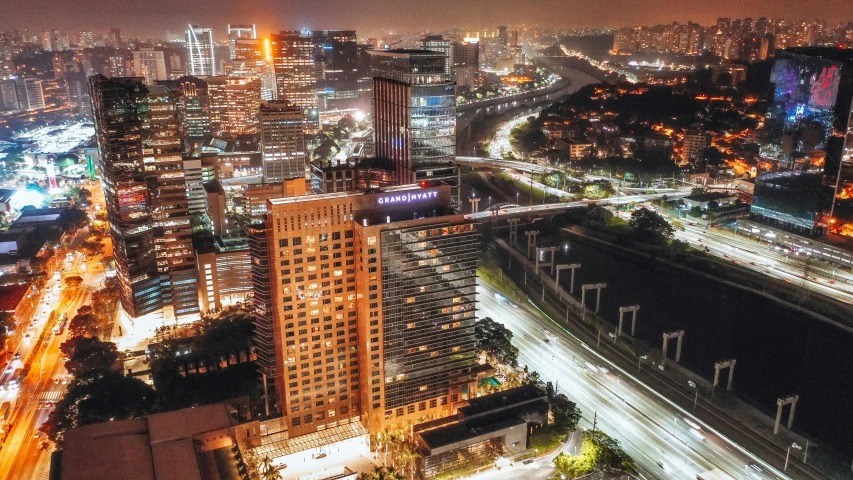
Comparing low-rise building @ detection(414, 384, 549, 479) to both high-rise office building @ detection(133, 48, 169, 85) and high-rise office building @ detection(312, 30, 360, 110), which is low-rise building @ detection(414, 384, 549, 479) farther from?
high-rise office building @ detection(133, 48, 169, 85)

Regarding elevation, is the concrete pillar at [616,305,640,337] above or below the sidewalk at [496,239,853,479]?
above

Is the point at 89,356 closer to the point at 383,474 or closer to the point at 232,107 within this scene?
the point at 383,474

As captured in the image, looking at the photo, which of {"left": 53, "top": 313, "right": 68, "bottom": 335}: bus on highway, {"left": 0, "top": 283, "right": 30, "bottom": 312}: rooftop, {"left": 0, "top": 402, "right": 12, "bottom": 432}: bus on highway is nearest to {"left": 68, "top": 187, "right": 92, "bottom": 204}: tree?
{"left": 0, "top": 283, "right": 30, "bottom": 312}: rooftop

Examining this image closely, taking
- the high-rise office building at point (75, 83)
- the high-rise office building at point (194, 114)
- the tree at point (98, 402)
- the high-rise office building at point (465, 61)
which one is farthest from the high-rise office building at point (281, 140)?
the high-rise office building at point (75, 83)

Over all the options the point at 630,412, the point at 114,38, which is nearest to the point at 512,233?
the point at 630,412

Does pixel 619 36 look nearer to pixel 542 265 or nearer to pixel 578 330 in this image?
pixel 542 265

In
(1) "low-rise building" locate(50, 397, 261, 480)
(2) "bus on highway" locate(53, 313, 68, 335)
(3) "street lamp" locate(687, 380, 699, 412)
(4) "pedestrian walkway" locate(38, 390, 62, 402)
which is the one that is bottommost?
(4) "pedestrian walkway" locate(38, 390, 62, 402)
